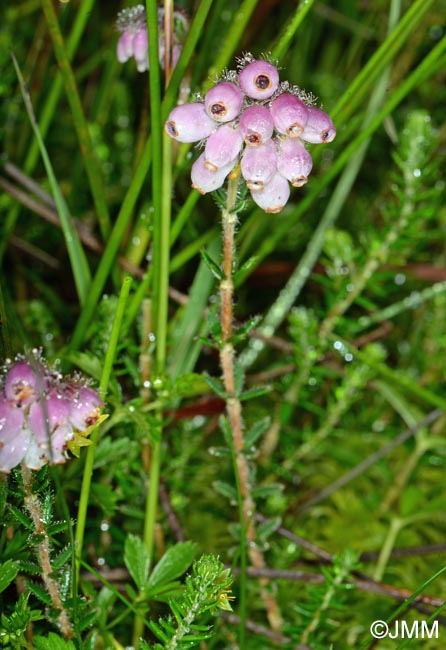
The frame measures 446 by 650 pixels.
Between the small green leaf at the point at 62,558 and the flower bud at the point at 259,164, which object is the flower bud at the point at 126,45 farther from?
the small green leaf at the point at 62,558

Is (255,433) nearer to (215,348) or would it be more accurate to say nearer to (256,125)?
(215,348)

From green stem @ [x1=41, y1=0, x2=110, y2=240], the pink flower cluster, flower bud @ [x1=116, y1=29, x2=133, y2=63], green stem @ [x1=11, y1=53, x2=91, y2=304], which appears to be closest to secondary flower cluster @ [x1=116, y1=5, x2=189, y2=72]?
flower bud @ [x1=116, y1=29, x2=133, y2=63]

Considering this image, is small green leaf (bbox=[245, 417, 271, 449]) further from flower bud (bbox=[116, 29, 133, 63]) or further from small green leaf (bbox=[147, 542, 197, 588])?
flower bud (bbox=[116, 29, 133, 63])

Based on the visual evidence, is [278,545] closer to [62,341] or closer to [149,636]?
[149,636]

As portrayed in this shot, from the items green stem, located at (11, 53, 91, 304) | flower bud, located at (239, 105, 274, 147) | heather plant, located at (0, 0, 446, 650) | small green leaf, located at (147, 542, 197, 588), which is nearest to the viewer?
flower bud, located at (239, 105, 274, 147)

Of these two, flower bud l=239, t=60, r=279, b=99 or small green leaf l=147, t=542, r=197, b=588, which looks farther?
small green leaf l=147, t=542, r=197, b=588

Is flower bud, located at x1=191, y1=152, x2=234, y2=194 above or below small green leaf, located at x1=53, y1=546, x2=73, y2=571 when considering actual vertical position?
above

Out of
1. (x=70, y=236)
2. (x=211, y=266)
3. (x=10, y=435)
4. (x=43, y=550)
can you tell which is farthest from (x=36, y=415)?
(x=70, y=236)

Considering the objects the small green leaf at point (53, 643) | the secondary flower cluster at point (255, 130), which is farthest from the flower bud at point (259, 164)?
the small green leaf at point (53, 643)
